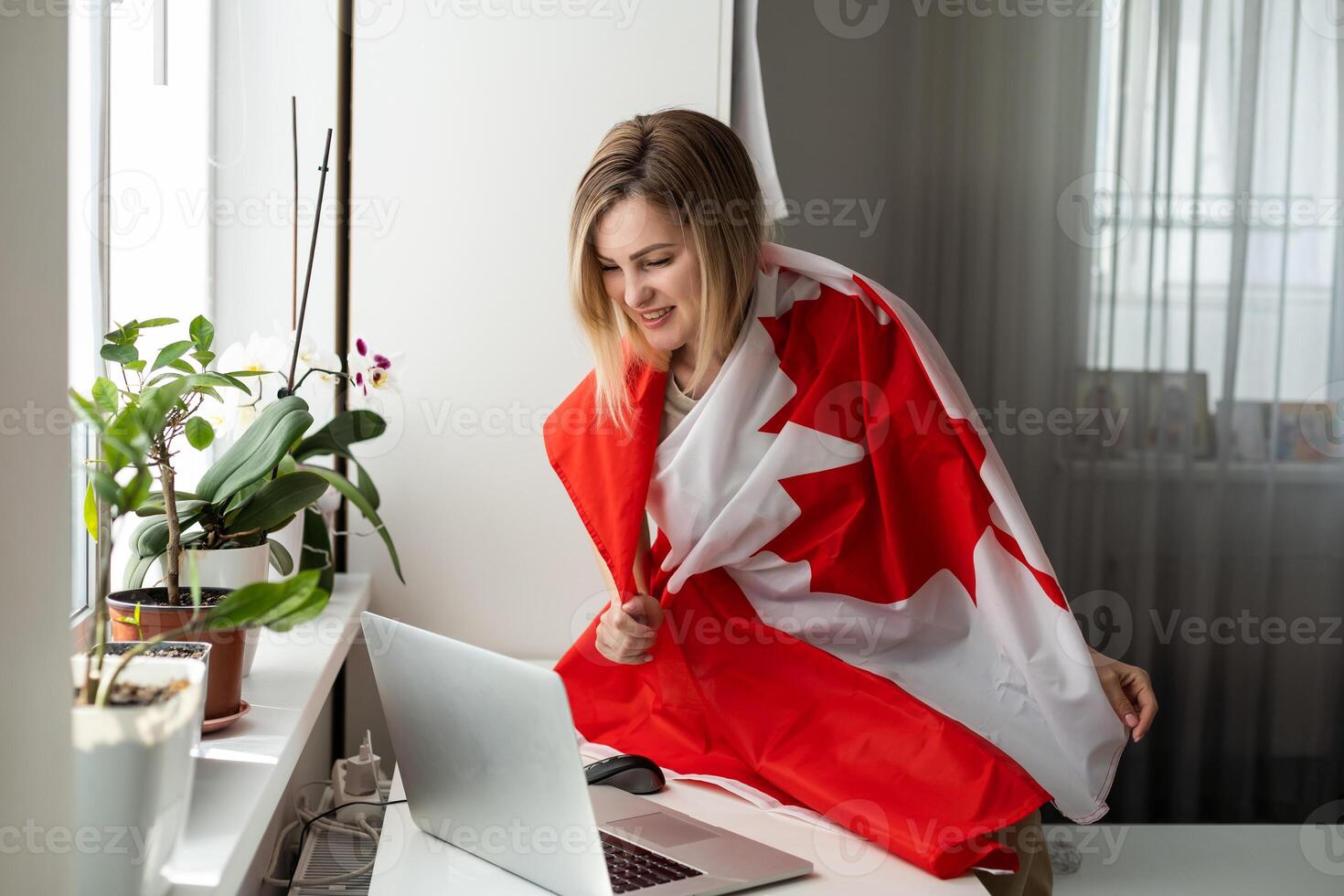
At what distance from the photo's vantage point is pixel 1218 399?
6.92 feet

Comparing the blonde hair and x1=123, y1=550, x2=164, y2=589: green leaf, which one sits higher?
the blonde hair

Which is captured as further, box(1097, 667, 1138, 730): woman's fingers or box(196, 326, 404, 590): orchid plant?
box(196, 326, 404, 590): orchid plant

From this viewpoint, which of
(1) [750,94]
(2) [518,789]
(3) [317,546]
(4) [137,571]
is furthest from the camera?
(1) [750,94]

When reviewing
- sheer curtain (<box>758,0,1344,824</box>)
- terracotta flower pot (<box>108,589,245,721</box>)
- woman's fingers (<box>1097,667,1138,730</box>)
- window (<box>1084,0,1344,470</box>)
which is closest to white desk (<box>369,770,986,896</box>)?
terracotta flower pot (<box>108,589,245,721</box>)

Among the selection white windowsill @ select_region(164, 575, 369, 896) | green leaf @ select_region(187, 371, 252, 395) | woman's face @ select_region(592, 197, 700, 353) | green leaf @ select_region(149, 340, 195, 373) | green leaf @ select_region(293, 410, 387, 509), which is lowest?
white windowsill @ select_region(164, 575, 369, 896)

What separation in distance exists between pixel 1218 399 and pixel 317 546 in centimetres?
164

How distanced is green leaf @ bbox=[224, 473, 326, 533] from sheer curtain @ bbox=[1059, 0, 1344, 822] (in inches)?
56.4

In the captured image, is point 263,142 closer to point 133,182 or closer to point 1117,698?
point 133,182

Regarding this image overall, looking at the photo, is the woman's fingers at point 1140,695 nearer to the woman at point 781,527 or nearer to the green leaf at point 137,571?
the woman at point 781,527

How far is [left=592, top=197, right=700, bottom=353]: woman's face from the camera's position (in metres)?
1.29

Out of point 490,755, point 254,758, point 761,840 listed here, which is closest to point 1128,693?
point 761,840

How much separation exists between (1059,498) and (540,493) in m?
0.98

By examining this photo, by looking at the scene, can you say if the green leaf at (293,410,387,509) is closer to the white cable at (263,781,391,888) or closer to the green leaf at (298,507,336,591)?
the green leaf at (298,507,336,591)

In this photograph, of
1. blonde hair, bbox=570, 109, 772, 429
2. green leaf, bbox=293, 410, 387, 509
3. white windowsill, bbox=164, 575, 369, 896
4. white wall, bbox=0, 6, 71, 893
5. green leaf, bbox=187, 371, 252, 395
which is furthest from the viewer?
green leaf, bbox=293, 410, 387, 509
